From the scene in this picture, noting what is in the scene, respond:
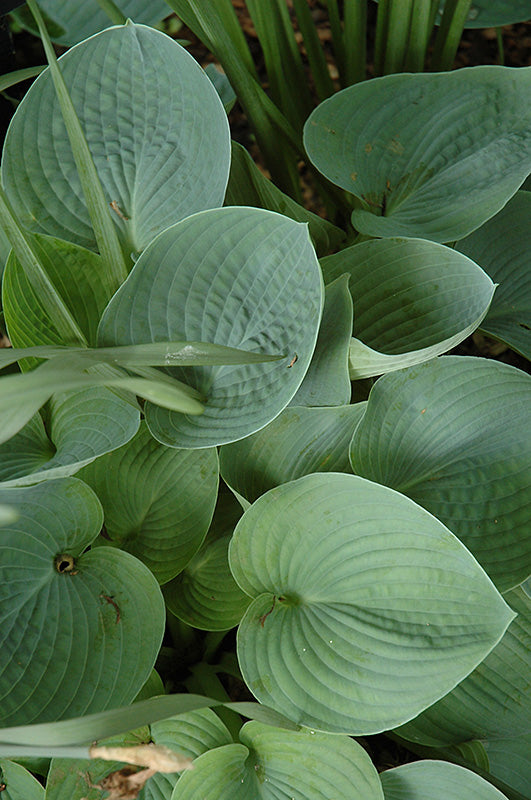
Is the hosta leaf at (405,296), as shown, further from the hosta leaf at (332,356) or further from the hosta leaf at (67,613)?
the hosta leaf at (67,613)

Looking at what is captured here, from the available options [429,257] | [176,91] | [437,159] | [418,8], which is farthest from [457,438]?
[418,8]

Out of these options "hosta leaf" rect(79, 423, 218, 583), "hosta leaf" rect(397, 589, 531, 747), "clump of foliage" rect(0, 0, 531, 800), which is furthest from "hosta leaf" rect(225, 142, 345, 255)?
"hosta leaf" rect(397, 589, 531, 747)

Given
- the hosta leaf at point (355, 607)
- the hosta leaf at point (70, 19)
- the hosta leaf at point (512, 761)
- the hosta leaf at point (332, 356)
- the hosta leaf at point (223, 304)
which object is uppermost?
the hosta leaf at point (70, 19)

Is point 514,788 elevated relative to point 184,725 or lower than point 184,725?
lower

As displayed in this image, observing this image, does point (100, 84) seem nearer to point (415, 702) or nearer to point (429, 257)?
point (429, 257)

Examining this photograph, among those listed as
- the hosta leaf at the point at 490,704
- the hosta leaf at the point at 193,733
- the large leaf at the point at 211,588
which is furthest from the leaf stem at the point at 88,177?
the hosta leaf at the point at 490,704

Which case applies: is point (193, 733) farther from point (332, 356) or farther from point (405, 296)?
point (405, 296)
